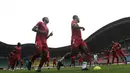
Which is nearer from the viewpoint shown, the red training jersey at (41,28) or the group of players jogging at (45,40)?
the group of players jogging at (45,40)

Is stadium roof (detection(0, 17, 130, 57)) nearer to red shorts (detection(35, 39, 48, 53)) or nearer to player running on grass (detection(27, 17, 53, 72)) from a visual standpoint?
player running on grass (detection(27, 17, 53, 72))

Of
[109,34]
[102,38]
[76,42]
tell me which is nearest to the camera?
[76,42]

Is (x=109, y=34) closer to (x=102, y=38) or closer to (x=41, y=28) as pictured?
(x=102, y=38)

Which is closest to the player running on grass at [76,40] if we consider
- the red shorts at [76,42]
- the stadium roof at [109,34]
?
the red shorts at [76,42]

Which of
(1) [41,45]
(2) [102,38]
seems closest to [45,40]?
(1) [41,45]

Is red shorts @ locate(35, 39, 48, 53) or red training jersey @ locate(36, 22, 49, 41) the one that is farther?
red training jersey @ locate(36, 22, 49, 41)

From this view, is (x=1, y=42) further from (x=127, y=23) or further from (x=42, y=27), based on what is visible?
(x=42, y=27)

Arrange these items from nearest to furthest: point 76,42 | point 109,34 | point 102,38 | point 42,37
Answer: point 76,42 < point 42,37 < point 109,34 < point 102,38

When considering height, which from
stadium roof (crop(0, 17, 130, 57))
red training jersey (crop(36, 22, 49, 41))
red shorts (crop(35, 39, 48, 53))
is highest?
stadium roof (crop(0, 17, 130, 57))

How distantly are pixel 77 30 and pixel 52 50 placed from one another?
205 feet

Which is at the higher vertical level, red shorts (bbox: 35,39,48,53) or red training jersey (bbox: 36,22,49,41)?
red training jersey (bbox: 36,22,49,41)

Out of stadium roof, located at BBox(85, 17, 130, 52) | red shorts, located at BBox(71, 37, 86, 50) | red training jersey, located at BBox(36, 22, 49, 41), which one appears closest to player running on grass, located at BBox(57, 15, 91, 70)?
red shorts, located at BBox(71, 37, 86, 50)

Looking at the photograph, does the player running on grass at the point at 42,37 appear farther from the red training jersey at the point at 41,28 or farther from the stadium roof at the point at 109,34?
the stadium roof at the point at 109,34

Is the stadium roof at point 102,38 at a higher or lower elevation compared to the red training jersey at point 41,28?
higher
